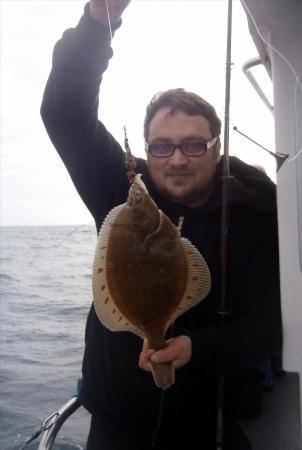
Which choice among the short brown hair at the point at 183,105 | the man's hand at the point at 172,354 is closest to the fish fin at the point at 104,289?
the man's hand at the point at 172,354

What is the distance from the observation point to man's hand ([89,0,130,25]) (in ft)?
6.01

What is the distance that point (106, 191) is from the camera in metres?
2.30

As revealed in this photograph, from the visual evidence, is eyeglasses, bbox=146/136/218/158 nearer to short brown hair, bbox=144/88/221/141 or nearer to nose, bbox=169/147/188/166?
nose, bbox=169/147/188/166

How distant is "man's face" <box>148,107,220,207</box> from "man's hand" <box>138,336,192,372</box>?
2.53 ft

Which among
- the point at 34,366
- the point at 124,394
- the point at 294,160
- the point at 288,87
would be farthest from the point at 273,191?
the point at 34,366

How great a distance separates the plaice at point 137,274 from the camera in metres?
1.73

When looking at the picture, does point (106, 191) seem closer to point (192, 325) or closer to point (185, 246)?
point (185, 246)

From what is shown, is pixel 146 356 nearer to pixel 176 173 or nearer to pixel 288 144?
pixel 176 173

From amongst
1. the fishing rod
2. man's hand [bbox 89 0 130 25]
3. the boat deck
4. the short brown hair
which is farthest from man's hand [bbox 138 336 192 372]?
the boat deck

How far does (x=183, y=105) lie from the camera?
88.0 inches

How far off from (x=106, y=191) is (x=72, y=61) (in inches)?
26.6

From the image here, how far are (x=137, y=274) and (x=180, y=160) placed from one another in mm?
698

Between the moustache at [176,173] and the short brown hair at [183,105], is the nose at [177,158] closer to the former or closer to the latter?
the moustache at [176,173]

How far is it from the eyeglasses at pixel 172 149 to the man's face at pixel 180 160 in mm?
15
